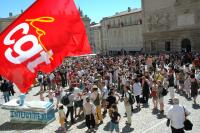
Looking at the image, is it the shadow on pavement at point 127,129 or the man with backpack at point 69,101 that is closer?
the shadow on pavement at point 127,129

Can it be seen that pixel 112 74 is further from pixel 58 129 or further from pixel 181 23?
pixel 181 23

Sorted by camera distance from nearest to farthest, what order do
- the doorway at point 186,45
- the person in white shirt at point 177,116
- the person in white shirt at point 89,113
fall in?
1. the person in white shirt at point 177,116
2. the person in white shirt at point 89,113
3. the doorway at point 186,45

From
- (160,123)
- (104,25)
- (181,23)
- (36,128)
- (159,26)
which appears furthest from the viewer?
(104,25)

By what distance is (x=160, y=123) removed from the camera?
499 inches

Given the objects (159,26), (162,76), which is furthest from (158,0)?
(162,76)

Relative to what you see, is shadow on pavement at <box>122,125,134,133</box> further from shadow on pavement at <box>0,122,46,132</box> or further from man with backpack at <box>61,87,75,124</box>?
shadow on pavement at <box>0,122,46,132</box>

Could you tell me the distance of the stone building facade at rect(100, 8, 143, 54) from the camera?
69938 millimetres

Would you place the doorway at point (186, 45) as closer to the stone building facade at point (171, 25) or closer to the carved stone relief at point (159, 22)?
the stone building facade at point (171, 25)

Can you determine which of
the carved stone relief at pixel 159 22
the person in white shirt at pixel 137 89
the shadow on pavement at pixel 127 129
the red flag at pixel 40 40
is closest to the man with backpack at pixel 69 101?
the shadow on pavement at pixel 127 129

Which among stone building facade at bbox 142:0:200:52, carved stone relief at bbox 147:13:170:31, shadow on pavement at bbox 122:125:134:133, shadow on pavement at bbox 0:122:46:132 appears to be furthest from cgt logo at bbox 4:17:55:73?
carved stone relief at bbox 147:13:170:31

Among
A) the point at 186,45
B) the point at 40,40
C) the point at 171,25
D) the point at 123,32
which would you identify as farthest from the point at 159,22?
the point at 40,40

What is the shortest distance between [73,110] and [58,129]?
1323mm

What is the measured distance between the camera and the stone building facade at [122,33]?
69938 millimetres

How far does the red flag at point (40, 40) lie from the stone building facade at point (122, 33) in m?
58.2
